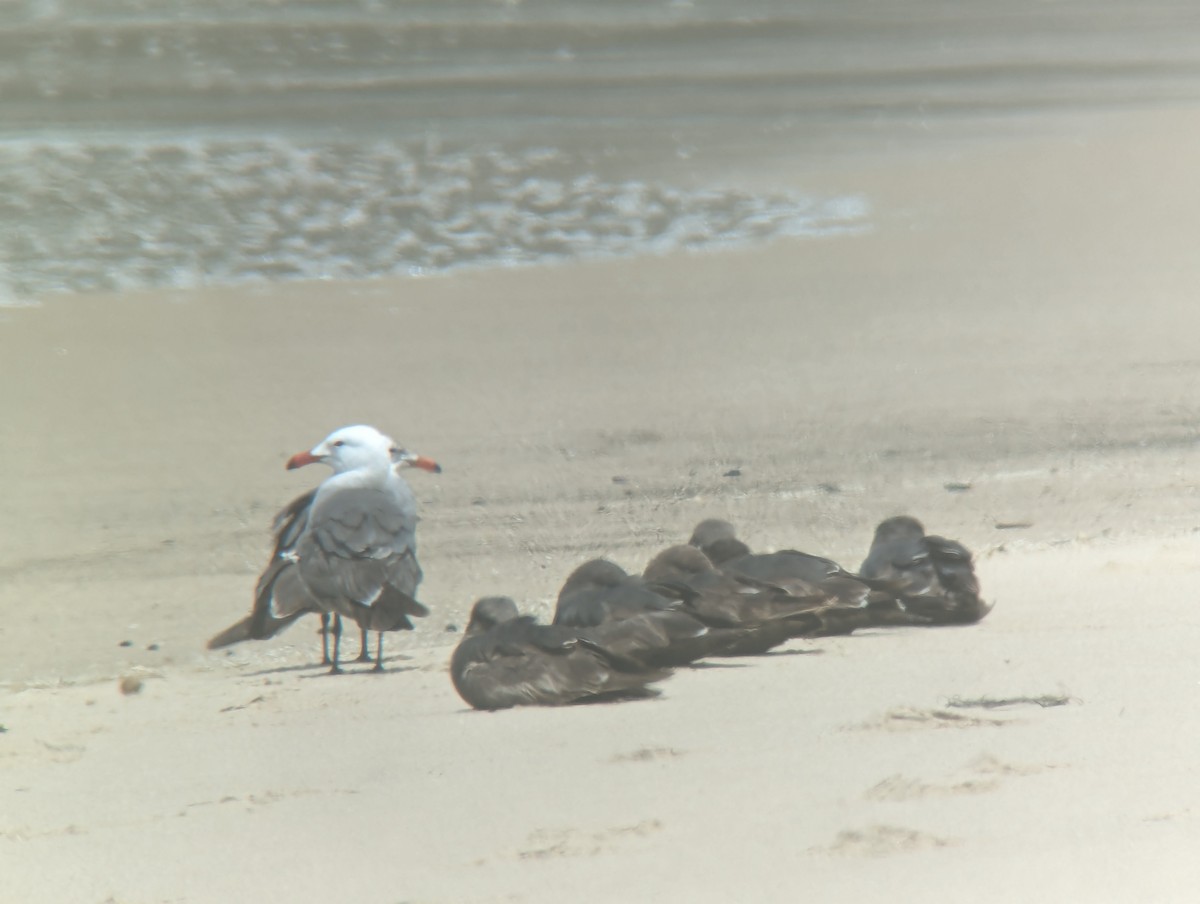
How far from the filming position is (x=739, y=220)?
10484 mm

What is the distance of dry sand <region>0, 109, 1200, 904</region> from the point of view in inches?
118

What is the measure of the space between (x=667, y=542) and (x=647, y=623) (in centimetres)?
177

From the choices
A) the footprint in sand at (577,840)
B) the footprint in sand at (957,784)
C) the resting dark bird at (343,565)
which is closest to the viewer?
the footprint in sand at (577,840)

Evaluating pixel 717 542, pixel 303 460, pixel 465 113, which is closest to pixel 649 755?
pixel 717 542

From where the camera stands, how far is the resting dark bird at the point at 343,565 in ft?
15.4

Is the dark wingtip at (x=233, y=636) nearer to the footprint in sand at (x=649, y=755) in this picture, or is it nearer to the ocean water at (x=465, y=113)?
the footprint in sand at (x=649, y=755)

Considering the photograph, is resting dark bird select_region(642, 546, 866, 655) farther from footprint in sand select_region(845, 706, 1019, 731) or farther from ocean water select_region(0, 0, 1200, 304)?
ocean water select_region(0, 0, 1200, 304)

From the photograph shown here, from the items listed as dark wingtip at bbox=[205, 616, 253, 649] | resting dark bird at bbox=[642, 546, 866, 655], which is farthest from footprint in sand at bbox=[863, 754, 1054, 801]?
dark wingtip at bbox=[205, 616, 253, 649]

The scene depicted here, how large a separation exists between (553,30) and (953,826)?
15756 mm

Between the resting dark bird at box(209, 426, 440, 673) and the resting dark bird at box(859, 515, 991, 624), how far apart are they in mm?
1263

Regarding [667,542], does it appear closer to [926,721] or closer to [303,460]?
[303,460]

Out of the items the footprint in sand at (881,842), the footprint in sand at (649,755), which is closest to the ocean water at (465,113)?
the footprint in sand at (649,755)

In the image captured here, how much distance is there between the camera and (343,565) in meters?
4.72

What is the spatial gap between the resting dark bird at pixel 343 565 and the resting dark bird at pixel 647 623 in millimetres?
531
